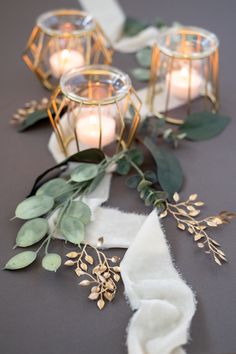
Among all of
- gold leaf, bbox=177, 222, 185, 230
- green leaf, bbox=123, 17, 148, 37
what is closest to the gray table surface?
gold leaf, bbox=177, 222, 185, 230

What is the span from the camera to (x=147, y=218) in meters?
0.69

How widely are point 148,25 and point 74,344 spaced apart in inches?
29.4

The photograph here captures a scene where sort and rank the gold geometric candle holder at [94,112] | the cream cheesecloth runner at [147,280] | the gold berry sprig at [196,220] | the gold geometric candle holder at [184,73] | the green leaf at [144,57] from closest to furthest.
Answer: the cream cheesecloth runner at [147,280]
the gold berry sprig at [196,220]
the gold geometric candle holder at [94,112]
the gold geometric candle holder at [184,73]
the green leaf at [144,57]

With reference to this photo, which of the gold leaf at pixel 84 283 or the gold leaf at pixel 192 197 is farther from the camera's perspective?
the gold leaf at pixel 192 197

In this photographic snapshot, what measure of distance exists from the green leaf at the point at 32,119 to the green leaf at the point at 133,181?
0.62 ft

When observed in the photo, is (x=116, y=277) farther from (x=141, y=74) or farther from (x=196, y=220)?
(x=141, y=74)

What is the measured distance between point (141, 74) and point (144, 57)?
0.06 m

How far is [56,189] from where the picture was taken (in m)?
0.72

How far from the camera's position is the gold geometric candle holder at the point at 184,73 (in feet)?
2.89

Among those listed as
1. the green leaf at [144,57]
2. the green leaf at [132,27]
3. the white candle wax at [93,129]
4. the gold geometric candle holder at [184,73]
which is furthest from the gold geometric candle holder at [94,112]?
the green leaf at [132,27]

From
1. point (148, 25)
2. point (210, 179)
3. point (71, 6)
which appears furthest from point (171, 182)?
point (71, 6)

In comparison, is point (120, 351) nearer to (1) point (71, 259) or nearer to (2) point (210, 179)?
(1) point (71, 259)

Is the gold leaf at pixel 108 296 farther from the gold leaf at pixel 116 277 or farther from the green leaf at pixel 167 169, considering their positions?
the green leaf at pixel 167 169

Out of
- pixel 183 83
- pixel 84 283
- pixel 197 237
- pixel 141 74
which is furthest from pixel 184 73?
pixel 84 283
